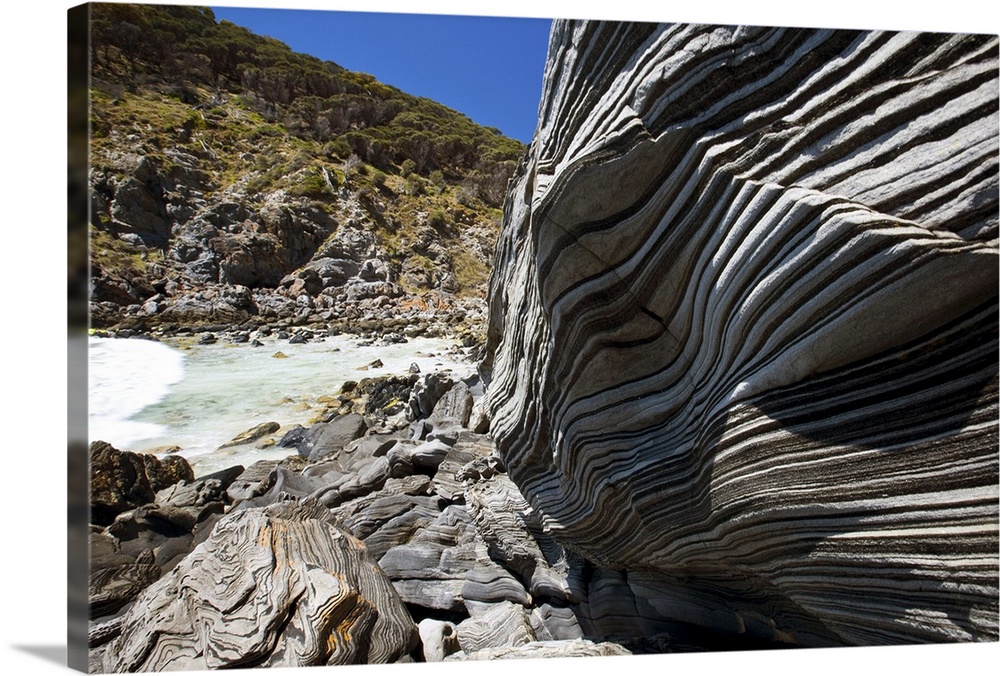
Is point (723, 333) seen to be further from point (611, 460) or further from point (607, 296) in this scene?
point (611, 460)

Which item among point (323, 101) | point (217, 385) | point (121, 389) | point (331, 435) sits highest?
point (323, 101)

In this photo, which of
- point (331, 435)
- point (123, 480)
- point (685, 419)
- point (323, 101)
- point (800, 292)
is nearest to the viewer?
point (800, 292)

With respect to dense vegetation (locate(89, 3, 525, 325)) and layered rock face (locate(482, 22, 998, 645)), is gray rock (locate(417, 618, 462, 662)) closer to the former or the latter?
layered rock face (locate(482, 22, 998, 645))

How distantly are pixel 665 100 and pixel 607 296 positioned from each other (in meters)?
0.87

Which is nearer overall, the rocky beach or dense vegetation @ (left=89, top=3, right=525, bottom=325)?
the rocky beach

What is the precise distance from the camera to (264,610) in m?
2.73

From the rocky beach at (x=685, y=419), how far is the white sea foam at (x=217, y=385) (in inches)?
12.2

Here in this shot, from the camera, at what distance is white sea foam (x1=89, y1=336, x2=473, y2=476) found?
373 cm

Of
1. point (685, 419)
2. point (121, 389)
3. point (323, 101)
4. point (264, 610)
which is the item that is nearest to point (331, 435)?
point (121, 389)

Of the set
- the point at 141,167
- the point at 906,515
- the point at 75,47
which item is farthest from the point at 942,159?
the point at 141,167

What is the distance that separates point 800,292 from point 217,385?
6.30m

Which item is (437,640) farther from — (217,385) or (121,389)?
(217,385)

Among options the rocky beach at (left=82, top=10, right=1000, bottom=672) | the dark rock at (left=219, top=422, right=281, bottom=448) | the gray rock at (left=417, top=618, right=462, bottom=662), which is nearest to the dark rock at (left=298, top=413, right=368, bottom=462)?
the dark rock at (left=219, top=422, right=281, bottom=448)

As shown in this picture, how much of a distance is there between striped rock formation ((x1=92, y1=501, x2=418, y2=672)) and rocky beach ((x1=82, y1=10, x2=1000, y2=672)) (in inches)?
0.6
